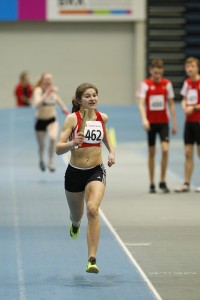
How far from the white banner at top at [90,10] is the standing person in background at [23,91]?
3.48m

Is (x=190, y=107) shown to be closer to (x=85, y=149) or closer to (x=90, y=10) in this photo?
(x=85, y=149)

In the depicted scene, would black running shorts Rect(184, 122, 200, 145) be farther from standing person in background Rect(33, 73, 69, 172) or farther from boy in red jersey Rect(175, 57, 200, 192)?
standing person in background Rect(33, 73, 69, 172)

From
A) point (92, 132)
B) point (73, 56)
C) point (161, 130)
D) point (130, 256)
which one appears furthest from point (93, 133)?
point (73, 56)

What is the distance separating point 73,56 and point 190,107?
75.8ft

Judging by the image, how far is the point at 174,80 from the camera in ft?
Answer: 128

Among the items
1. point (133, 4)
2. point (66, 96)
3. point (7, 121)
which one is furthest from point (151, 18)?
point (7, 121)

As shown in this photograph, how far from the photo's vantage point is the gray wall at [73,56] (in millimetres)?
39094

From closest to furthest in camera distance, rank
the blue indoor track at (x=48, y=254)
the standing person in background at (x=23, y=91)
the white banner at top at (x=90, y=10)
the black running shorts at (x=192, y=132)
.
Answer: the blue indoor track at (x=48, y=254), the black running shorts at (x=192, y=132), the standing person in background at (x=23, y=91), the white banner at top at (x=90, y=10)

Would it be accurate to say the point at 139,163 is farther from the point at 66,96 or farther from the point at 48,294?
the point at 66,96

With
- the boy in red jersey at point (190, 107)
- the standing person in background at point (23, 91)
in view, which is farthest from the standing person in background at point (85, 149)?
the standing person in background at point (23, 91)

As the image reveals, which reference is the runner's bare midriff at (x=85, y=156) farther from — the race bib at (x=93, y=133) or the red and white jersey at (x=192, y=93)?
the red and white jersey at (x=192, y=93)

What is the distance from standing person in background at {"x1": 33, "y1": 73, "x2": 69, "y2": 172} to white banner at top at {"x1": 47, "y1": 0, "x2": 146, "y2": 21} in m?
19.0

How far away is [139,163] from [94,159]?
1174 cm

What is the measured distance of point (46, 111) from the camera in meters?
20.2
